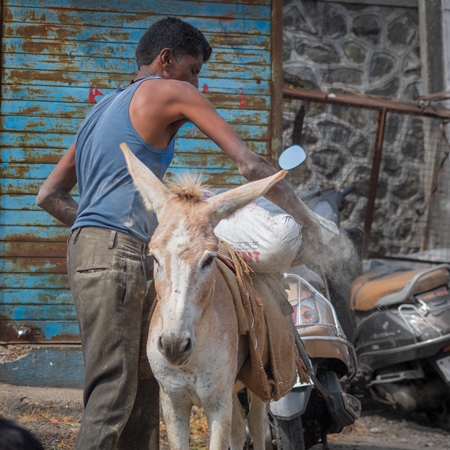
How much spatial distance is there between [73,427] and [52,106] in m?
2.70

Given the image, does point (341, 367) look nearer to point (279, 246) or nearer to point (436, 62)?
point (279, 246)

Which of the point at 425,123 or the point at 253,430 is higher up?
the point at 425,123

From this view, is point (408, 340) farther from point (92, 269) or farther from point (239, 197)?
point (92, 269)

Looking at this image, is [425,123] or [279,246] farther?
[425,123]

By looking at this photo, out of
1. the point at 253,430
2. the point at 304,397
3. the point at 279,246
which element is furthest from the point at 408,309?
the point at 279,246

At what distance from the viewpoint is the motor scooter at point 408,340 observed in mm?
6285

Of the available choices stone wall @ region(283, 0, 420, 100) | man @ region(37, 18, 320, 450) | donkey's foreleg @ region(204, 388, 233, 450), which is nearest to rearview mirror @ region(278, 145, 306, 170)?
man @ region(37, 18, 320, 450)

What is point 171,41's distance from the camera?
3.77 meters

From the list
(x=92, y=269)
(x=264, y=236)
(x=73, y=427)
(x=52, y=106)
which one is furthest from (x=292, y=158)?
(x=52, y=106)

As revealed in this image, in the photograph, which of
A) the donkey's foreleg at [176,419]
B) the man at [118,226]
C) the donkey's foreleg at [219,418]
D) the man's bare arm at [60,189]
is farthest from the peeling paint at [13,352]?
the donkey's foreleg at [219,418]

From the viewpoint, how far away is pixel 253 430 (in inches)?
178

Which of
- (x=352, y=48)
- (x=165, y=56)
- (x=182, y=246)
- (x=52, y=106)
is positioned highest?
(x=352, y=48)

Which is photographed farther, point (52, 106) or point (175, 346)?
point (52, 106)

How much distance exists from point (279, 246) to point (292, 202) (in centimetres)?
37
